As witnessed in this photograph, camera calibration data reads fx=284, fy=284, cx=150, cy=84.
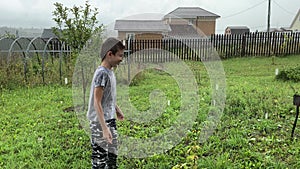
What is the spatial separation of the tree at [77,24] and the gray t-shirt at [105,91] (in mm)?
2520

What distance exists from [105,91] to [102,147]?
49 cm

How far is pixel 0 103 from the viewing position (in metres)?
5.28

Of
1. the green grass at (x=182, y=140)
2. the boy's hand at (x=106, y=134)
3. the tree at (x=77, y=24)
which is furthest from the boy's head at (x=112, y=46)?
the tree at (x=77, y=24)

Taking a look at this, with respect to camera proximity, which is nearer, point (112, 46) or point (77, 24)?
point (112, 46)

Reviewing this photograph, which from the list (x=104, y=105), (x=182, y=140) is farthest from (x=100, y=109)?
(x=182, y=140)

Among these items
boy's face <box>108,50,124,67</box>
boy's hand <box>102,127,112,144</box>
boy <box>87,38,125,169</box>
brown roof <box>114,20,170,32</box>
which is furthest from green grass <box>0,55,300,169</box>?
brown roof <box>114,20,170,32</box>

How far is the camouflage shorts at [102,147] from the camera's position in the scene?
7.47 ft

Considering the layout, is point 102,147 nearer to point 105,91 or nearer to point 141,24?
point 105,91

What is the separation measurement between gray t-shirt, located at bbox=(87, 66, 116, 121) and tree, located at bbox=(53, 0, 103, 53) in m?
2.52

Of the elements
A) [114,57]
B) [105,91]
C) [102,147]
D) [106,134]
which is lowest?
[102,147]

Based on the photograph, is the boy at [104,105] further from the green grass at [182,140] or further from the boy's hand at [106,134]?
the green grass at [182,140]

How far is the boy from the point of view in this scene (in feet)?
6.95

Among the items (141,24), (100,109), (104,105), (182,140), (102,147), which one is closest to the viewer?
(100,109)

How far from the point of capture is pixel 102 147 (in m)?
2.34
